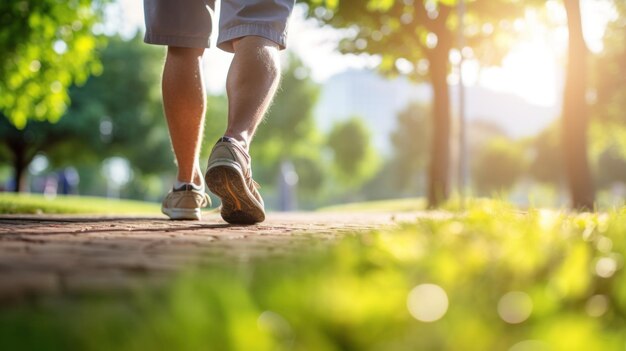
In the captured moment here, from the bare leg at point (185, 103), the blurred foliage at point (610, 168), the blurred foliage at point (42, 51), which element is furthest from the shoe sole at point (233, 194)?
the blurred foliage at point (610, 168)

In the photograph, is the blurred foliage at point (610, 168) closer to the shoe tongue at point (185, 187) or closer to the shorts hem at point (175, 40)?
the shoe tongue at point (185, 187)

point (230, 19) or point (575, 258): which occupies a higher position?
point (230, 19)

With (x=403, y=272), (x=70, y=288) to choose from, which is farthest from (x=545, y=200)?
(x=70, y=288)

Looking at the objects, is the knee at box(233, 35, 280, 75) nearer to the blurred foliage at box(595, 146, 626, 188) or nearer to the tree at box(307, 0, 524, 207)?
the tree at box(307, 0, 524, 207)

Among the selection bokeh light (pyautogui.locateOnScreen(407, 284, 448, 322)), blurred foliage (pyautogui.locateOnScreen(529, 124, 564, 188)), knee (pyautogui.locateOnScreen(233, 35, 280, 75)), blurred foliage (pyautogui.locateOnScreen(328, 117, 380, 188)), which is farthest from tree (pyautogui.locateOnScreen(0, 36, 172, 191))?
blurred foliage (pyautogui.locateOnScreen(529, 124, 564, 188))

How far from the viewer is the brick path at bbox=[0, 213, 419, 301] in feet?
4.60

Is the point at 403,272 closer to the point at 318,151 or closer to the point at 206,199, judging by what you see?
the point at 206,199

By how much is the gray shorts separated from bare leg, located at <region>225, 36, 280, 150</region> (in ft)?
0.22

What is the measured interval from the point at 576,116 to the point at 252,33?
8735 mm

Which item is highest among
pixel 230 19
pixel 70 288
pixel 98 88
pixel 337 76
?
pixel 337 76

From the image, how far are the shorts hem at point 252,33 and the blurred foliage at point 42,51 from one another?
9.19 meters

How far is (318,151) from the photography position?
52.4 meters

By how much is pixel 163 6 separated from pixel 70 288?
2.60 metres

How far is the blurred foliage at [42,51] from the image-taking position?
40.6 feet
